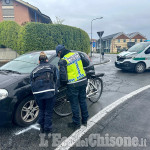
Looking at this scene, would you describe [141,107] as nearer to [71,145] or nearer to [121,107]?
[121,107]

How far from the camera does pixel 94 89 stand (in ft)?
13.6

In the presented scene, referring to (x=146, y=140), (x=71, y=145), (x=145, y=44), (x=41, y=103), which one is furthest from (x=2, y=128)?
(x=145, y=44)

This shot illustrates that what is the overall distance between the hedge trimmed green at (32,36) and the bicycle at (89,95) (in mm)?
9195

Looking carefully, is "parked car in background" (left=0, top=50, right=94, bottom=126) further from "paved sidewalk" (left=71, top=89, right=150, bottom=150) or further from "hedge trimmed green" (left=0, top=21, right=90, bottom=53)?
"hedge trimmed green" (left=0, top=21, right=90, bottom=53)

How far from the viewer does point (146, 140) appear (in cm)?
243

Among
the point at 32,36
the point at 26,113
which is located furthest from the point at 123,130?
the point at 32,36

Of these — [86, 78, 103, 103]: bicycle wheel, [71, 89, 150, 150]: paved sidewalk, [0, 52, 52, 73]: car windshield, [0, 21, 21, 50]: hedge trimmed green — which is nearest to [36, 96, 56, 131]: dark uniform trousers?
[71, 89, 150, 150]: paved sidewalk

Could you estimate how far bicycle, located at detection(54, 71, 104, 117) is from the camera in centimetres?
329

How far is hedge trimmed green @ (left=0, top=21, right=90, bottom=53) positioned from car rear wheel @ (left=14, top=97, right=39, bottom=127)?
32.4 feet

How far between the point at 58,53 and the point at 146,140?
2.34m

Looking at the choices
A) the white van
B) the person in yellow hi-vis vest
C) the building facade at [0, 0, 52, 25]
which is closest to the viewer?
the person in yellow hi-vis vest

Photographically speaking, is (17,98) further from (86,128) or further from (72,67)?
(86,128)

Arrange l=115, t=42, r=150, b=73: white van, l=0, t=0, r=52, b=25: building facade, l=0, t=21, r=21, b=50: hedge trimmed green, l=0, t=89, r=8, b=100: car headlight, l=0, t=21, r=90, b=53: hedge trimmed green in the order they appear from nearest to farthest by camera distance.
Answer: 1. l=0, t=89, r=8, b=100: car headlight
2. l=115, t=42, r=150, b=73: white van
3. l=0, t=21, r=90, b=53: hedge trimmed green
4. l=0, t=21, r=21, b=50: hedge trimmed green
5. l=0, t=0, r=52, b=25: building facade

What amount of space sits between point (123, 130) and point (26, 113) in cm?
204
